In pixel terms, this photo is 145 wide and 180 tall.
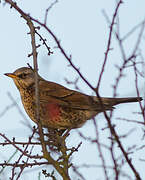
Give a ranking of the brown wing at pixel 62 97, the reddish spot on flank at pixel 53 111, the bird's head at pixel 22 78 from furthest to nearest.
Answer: the bird's head at pixel 22 78 < the brown wing at pixel 62 97 < the reddish spot on flank at pixel 53 111

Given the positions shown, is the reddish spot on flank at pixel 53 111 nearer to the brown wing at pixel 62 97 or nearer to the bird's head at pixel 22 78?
the brown wing at pixel 62 97

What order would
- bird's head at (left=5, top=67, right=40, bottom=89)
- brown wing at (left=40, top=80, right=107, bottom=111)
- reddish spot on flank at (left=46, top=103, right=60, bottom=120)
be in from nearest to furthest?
reddish spot on flank at (left=46, top=103, right=60, bottom=120) < brown wing at (left=40, top=80, right=107, bottom=111) < bird's head at (left=5, top=67, right=40, bottom=89)

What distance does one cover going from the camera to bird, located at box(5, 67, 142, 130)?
17.3 ft

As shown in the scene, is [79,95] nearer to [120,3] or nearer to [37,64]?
[37,64]

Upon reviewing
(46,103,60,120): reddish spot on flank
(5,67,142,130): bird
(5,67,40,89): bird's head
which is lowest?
(46,103,60,120): reddish spot on flank

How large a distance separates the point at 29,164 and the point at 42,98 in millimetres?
2149

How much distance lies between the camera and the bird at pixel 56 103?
5270 millimetres

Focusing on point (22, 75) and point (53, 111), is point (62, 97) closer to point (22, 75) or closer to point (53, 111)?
point (53, 111)

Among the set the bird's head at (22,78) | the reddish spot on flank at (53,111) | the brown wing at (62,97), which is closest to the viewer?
the reddish spot on flank at (53,111)

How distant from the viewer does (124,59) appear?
9.43 ft

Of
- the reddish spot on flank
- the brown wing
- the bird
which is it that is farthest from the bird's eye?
the reddish spot on flank

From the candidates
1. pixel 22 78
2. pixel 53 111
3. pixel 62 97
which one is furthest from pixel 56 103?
Answer: pixel 22 78

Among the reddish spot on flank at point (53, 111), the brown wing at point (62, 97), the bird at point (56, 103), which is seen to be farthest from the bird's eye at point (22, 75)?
the reddish spot on flank at point (53, 111)

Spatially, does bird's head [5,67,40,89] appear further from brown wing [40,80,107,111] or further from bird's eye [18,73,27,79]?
brown wing [40,80,107,111]
